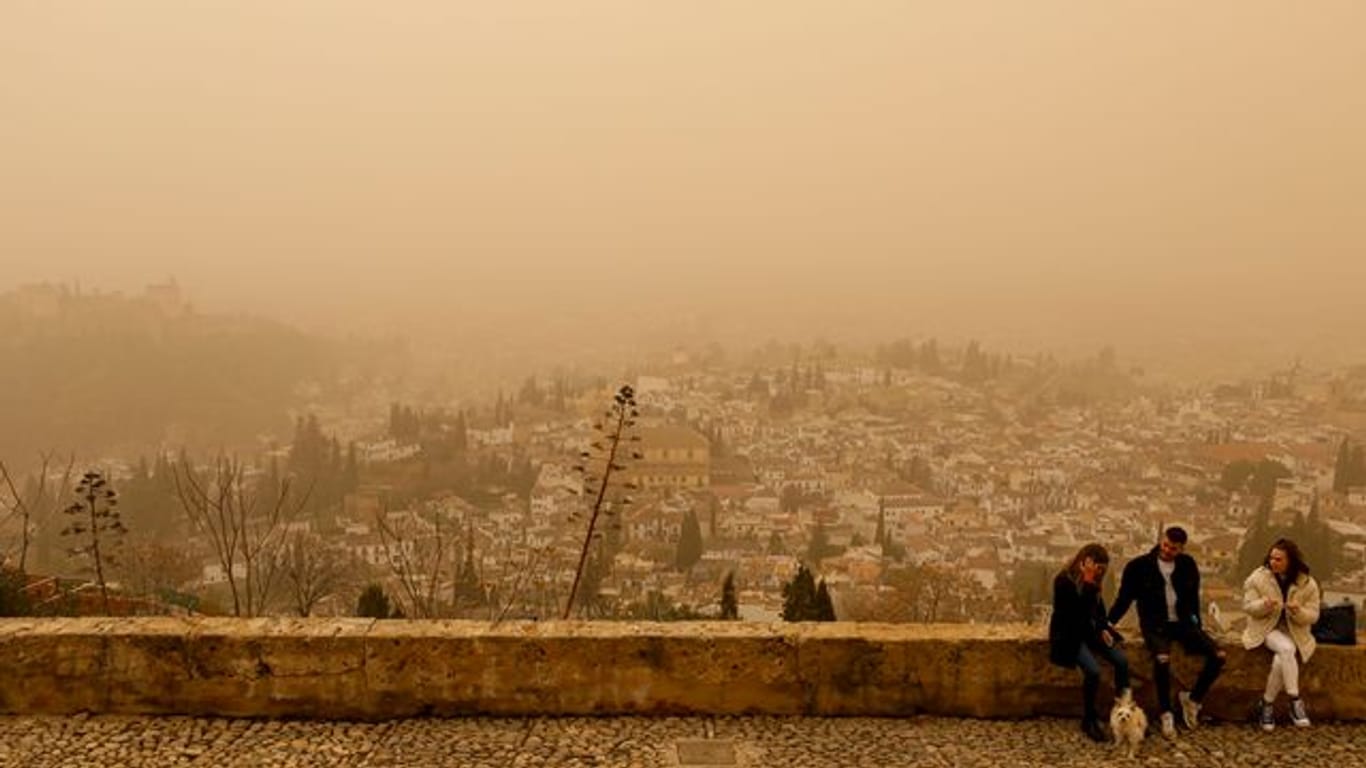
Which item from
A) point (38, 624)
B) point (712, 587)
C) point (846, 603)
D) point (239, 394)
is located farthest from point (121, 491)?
point (239, 394)

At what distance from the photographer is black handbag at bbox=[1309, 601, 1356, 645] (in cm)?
532

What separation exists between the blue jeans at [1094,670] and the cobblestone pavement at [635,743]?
0.18 meters

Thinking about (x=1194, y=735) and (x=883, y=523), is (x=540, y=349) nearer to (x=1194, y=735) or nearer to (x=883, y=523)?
(x=883, y=523)

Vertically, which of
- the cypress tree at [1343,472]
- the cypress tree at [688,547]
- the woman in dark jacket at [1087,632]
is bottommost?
the cypress tree at [688,547]

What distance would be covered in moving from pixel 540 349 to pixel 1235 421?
93021 millimetres

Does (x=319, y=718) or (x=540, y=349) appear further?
(x=540, y=349)

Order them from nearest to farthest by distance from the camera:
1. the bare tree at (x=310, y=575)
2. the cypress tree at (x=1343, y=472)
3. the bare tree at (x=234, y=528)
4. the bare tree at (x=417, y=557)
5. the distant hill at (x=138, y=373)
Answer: the bare tree at (x=234, y=528) < the bare tree at (x=417, y=557) < the bare tree at (x=310, y=575) < the cypress tree at (x=1343, y=472) < the distant hill at (x=138, y=373)

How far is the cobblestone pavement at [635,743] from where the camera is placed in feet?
15.4

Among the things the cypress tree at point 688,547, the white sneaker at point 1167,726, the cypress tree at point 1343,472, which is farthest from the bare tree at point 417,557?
the cypress tree at point 1343,472

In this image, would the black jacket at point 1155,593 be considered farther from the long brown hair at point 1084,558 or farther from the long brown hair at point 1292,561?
the long brown hair at point 1292,561

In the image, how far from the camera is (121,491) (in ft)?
167

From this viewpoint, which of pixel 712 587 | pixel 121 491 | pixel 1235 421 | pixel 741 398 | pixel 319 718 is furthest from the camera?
pixel 741 398

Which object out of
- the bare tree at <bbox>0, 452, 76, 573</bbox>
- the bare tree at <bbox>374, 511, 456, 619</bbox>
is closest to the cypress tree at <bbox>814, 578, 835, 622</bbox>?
the bare tree at <bbox>374, 511, 456, 619</bbox>

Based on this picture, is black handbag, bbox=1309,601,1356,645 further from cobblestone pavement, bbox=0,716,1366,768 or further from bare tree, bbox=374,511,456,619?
bare tree, bbox=374,511,456,619
